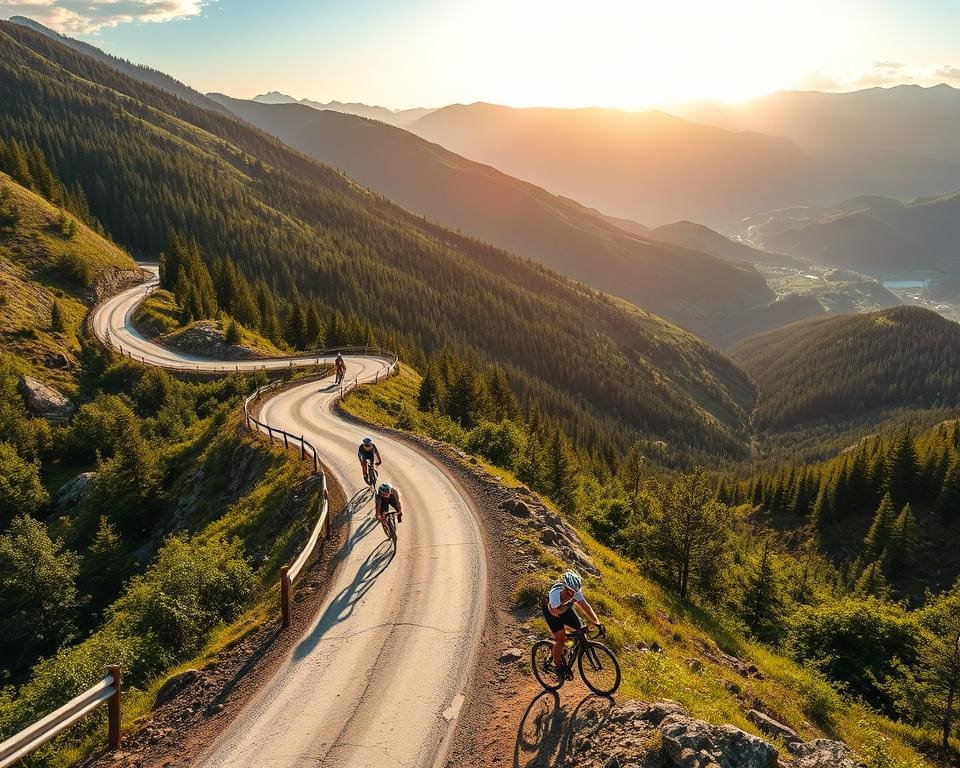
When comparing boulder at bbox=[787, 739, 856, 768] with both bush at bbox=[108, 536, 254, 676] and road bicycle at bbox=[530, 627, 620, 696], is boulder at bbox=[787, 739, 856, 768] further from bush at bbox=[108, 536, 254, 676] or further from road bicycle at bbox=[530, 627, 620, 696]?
bush at bbox=[108, 536, 254, 676]

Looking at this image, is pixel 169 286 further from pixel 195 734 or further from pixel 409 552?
pixel 195 734

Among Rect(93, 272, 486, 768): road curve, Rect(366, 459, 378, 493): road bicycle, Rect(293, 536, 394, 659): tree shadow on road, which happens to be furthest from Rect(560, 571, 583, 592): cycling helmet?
Rect(366, 459, 378, 493): road bicycle

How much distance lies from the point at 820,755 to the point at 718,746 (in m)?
4.05

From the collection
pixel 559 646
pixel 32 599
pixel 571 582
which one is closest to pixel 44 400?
pixel 32 599

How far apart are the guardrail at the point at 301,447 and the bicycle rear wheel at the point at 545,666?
7.20m

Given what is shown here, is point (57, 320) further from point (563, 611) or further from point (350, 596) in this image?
point (563, 611)

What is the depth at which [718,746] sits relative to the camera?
8.97m

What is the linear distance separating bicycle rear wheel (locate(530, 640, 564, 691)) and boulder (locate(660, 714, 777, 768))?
314 centimetres

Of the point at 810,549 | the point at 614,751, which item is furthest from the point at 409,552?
the point at 810,549

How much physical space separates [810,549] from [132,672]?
76.5 m

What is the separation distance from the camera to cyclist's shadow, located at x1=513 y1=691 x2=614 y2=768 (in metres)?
10.2

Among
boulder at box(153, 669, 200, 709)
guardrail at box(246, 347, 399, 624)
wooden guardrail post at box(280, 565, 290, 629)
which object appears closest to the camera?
boulder at box(153, 669, 200, 709)

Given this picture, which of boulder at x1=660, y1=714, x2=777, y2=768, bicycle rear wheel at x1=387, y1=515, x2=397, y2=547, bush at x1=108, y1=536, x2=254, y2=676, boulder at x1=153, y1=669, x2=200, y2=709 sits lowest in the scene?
bush at x1=108, y1=536, x2=254, y2=676

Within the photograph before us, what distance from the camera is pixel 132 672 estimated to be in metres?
14.6
